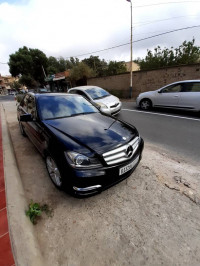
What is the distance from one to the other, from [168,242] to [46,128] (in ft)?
7.28

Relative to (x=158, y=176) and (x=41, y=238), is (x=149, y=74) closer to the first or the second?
(x=158, y=176)

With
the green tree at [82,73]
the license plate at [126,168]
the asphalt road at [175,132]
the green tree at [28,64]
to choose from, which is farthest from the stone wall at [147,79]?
the green tree at [28,64]

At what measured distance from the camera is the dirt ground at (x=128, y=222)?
54.6 inches

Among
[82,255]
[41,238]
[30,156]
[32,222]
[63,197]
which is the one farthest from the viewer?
[30,156]

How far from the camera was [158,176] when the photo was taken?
8.16 ft

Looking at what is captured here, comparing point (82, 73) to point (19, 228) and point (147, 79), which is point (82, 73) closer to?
point (147, 79)

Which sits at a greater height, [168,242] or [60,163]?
[60,163]

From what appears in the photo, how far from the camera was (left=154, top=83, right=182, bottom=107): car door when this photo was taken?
6.12m

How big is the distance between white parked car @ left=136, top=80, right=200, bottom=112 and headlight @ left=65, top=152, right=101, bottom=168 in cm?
584

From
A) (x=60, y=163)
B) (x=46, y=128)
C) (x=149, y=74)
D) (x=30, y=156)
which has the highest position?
(x=149, y=74)

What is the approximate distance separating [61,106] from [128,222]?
241 cm

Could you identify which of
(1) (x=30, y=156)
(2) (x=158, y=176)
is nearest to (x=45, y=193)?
(1) (x=30, y=156)

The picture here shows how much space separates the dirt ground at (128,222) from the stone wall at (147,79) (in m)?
9.80

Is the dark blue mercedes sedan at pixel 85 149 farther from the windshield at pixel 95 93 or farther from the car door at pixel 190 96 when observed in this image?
the car door at pixel 190 96
